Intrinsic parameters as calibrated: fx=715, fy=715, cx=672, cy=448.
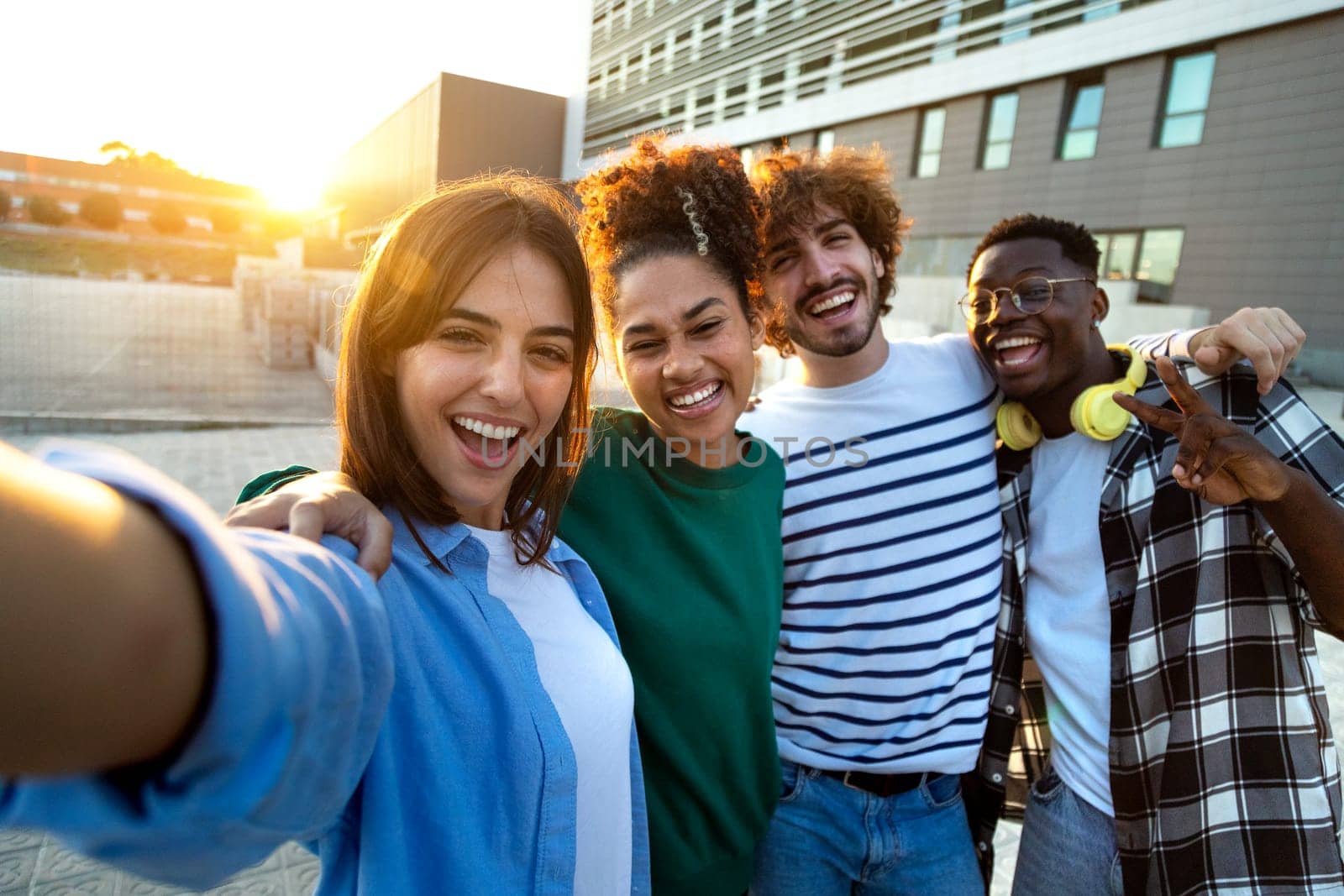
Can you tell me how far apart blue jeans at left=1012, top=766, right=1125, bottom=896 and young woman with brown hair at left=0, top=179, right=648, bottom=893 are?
128cm

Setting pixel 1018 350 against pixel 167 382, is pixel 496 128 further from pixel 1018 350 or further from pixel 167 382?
pixel 1018 350

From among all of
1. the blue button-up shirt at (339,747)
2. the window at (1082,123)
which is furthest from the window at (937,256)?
the blue button-up shirt at (339,747)

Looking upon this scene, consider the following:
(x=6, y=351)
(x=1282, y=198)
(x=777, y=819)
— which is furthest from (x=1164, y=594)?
(x=1282, y=198)

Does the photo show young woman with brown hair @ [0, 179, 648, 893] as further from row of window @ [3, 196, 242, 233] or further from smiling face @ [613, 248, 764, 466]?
row of window @ [3, 196, 242, 233]

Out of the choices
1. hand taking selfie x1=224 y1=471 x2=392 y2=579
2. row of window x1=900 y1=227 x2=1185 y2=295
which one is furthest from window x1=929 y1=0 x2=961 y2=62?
hand taking selfie x1=224 y1=471 x2=392 y2=579

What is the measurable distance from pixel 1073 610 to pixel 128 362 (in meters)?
14.2

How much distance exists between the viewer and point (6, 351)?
355 inches

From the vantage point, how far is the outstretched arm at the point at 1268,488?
5.50 ft

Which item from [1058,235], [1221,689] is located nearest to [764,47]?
[1058,235]

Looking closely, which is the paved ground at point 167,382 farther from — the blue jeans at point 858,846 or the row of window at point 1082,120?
the row of window at point 1082,120

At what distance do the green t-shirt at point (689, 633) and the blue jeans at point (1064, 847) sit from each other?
31.7 inches

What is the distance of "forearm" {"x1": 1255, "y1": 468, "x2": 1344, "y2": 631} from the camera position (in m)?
1.67

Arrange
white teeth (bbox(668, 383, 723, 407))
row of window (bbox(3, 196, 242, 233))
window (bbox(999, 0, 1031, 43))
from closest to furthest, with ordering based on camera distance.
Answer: white teeth (bbox(668, 383, 723, 407)), window (bbox(999, 0, 1031, 43)), row of window (bbox(3, 196, 242, 233))

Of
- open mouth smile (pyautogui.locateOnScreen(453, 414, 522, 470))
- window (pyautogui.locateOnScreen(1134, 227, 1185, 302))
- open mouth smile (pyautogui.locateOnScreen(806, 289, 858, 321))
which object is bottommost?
open mouth smile (pyautogui.locateOnScreen(453, 414, 522, 470))
